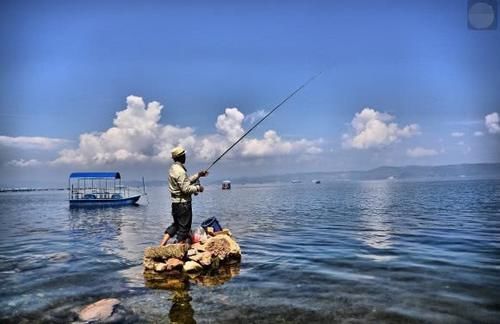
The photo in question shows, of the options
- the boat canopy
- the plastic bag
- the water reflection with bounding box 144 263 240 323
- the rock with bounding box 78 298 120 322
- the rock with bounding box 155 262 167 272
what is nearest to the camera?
the rock with bounding box 78 298 120 322

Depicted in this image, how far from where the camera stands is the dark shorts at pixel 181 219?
13.2 metres

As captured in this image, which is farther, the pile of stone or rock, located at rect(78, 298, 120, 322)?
the pile of stone

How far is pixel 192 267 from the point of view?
42.6ft

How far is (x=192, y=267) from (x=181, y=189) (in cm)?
253

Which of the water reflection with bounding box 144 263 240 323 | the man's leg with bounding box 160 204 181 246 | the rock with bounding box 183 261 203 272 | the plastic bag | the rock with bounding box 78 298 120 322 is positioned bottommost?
the water reflection with bounding box 144 263 240 323

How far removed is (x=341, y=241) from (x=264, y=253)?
5.20m

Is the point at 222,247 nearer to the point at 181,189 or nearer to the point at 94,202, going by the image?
the point at 181,189

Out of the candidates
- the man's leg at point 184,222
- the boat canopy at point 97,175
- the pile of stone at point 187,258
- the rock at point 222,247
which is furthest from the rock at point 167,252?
the boat canopy at point 97,175

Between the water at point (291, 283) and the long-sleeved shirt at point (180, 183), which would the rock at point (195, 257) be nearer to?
the water at point (291, 283)

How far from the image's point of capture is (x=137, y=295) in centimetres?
1074

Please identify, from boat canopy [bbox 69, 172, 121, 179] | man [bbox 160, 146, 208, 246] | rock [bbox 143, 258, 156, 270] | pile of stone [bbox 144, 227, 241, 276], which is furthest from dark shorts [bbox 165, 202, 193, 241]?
boat canopy [bbox 69, 172, 121, 179]

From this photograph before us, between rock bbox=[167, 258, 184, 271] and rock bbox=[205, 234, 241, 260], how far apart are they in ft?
3.68

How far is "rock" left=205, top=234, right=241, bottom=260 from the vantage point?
1386 cm

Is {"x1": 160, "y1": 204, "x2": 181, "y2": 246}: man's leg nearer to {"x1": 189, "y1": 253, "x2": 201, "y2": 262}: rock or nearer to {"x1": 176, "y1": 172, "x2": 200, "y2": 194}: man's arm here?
{"x1": 176, "y1": 172, "x2": 200, "y2": 194}: man's arm
